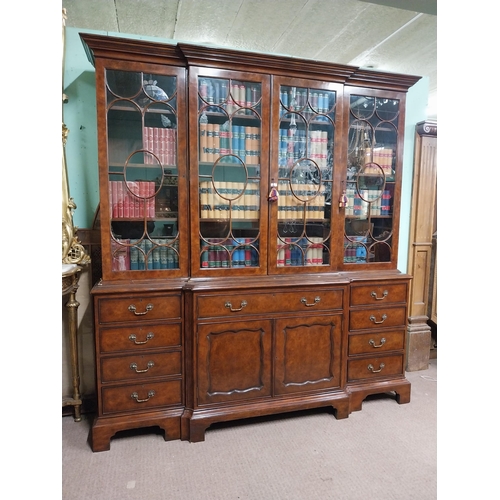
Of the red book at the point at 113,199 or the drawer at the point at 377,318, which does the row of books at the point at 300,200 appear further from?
the red book at the point at 113,199

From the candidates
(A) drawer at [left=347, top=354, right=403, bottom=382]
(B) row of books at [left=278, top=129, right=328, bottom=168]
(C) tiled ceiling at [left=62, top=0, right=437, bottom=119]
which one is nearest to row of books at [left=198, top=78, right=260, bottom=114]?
(B) row of books at [left=278, top=129, right=328, bottom=168]

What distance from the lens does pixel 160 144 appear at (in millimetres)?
1931

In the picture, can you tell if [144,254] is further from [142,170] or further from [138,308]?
[142,170]

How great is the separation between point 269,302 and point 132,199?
1.02 metres

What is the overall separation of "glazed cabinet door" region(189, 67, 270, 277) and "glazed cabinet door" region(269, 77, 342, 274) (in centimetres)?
9

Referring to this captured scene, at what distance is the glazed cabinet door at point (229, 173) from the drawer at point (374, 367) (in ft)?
3.11

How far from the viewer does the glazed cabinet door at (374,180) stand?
7.46ft

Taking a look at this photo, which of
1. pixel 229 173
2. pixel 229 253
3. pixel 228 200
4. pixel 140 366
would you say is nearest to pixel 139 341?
pixel 140 366

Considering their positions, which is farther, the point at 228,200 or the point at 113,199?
the point at 228,200
